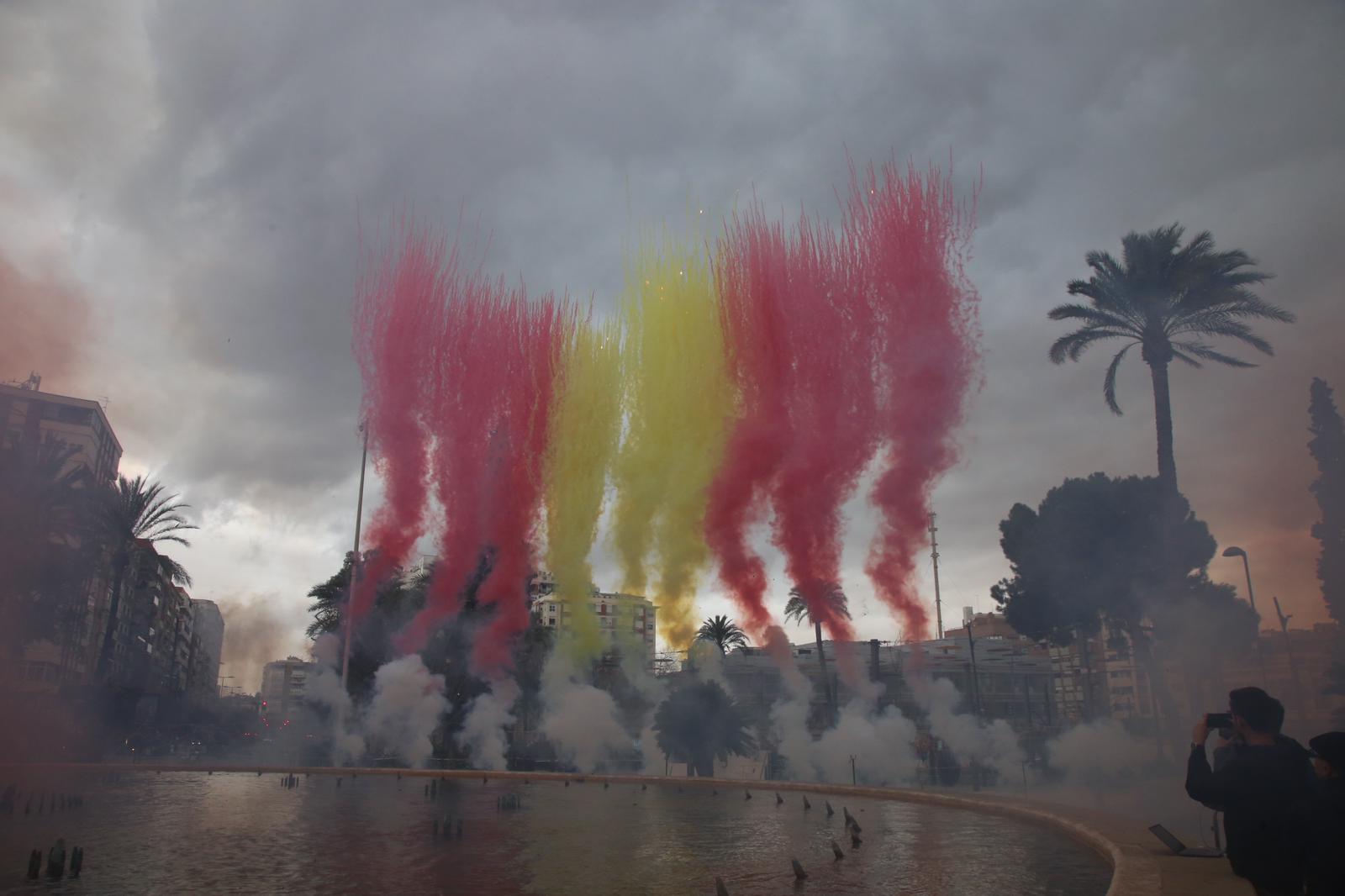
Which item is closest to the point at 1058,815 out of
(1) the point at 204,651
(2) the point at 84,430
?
(2) the point at 84,430

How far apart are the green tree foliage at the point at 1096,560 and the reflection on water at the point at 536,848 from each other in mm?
24442

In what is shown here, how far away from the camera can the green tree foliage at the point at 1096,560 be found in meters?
39.9

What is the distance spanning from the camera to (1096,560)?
142ft

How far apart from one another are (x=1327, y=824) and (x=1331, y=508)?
30.6 m

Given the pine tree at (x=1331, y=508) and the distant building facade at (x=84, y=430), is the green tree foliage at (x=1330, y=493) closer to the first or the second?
the pine tree at (x=1331, y=508)

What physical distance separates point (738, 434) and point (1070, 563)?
21.2 metres

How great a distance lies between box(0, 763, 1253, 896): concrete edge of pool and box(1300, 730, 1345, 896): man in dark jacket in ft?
9.08

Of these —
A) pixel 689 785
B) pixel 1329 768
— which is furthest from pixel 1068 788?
pixel 1329 768

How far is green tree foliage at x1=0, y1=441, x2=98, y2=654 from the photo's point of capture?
2600cm

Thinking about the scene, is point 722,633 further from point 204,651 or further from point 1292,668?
point 204,651

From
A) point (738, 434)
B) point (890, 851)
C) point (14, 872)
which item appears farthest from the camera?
point (738, 434)

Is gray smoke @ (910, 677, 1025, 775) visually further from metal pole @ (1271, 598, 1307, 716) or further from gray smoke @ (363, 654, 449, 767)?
gray smoke @ (363, 654, 449, 767)

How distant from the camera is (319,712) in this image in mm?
43312

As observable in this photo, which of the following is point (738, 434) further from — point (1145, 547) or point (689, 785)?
point (1145, 547)
